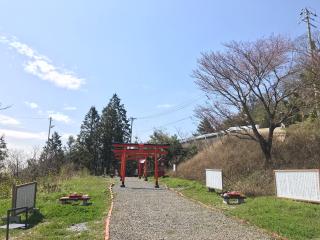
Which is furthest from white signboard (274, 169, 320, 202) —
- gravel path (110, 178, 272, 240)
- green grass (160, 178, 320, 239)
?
gravel path (110, 178, 272, 240)

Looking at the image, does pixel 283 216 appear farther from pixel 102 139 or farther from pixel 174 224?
pixel 102 139

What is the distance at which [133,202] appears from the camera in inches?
650

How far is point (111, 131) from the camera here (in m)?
65.8

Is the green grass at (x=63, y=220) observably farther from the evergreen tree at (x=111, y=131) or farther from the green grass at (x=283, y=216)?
the evergreen tree at (x=111, y=131)

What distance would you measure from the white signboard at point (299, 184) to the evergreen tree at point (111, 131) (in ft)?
166

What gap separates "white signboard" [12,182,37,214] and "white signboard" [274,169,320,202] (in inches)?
A: 353

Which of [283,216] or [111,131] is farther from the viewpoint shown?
[111,131]

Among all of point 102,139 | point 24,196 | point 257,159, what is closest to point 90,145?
point 102,139

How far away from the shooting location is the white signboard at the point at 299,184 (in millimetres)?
13578

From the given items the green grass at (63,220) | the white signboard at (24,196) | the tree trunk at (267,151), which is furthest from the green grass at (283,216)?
the tree trunk at (267,151)

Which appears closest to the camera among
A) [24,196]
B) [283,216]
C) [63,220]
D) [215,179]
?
[283,216]

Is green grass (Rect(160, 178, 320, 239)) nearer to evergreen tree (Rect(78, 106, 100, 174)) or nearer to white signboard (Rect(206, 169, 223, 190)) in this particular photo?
white signboard (Rect(206, 169, 223, 190))

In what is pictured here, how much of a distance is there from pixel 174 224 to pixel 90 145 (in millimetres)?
56839

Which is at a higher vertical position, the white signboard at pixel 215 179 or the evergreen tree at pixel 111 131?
the evergreen tree at pixel 111 131
